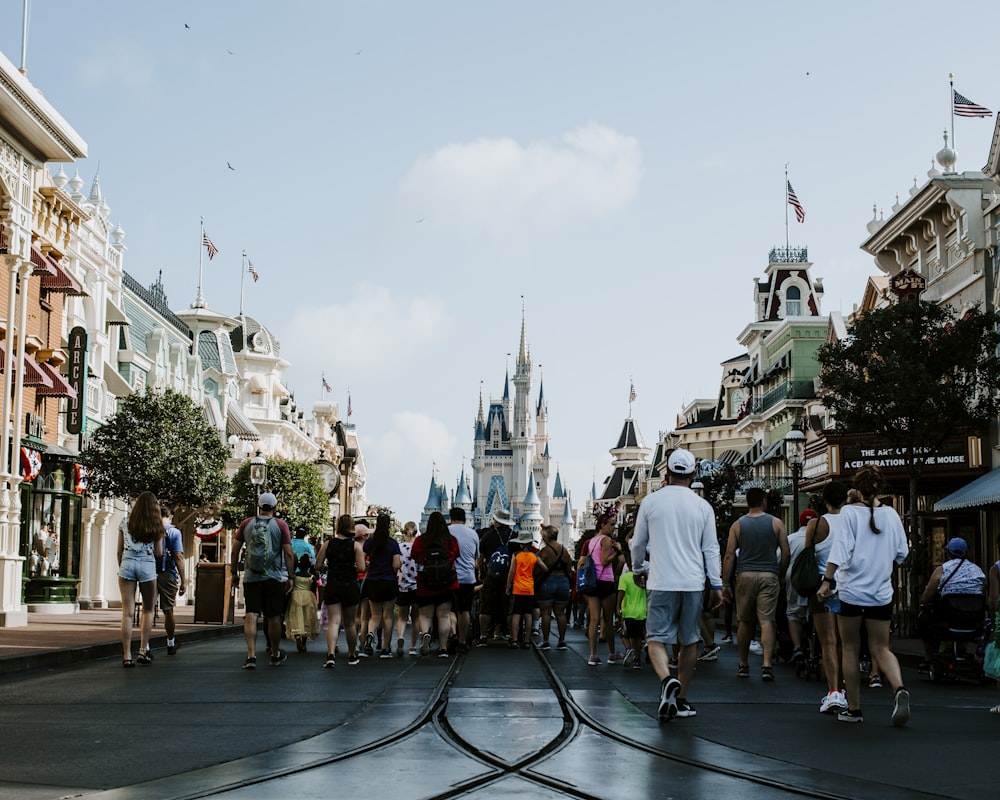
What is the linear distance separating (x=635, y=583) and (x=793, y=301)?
6423cm

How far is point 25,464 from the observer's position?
1201 inches

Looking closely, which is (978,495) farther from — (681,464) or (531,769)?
(531,769)

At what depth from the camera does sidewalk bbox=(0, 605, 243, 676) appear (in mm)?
15844

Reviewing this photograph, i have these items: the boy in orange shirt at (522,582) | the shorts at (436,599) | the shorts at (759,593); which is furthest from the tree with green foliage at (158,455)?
the shorts at (759,593)

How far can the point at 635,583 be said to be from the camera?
15.1 m

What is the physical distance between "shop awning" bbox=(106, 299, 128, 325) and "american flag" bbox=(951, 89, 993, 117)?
24441mm

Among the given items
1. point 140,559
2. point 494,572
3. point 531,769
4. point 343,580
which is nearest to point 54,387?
point 494,572

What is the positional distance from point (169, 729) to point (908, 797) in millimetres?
4841

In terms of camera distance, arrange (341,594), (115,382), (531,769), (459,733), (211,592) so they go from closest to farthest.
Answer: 1. (531,769)
2. (459,733)
3. (341,594)
4. (211,592)
5. (115,382)

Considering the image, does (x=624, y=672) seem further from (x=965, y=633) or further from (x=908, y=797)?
(x=908, y=797)

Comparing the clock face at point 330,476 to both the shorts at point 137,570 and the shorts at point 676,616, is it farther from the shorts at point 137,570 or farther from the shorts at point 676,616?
the shorts at point 676,616

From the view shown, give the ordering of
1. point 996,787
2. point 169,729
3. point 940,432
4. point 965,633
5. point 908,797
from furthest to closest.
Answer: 1. point 940,432
2. point 965,633
3. point 169,729
4. point 996,787
5. point 908,797

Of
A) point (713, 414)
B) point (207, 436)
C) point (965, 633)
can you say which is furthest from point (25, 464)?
point (713, 414)

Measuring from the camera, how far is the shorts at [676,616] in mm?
10242
